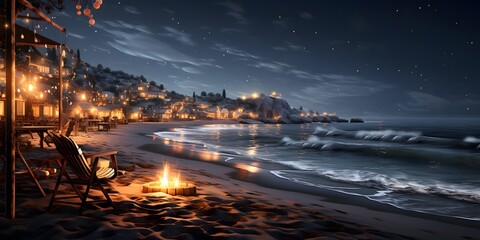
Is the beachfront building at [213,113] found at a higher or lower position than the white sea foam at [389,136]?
higher

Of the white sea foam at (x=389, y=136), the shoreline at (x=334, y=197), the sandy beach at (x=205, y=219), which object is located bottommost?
the white sea foam at (x=389, y=136)

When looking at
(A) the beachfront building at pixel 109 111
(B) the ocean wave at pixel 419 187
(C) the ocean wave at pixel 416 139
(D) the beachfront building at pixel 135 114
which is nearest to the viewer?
(B) the ocean wave at pixel 419 187

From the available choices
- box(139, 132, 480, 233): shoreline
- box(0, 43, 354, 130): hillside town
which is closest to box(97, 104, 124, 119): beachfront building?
box(0, 43, 354, 130): hillside town

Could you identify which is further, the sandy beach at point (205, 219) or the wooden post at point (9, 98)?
the sandy beach at point (205, 219)

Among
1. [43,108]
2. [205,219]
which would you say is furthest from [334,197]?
[43,108]

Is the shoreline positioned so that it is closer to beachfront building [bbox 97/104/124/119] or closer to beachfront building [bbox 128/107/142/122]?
beachfront building [bbox 97/104/124/119]

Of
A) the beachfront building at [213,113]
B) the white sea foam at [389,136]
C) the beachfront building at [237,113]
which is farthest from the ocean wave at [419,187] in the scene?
the beachfront building at [237,113]

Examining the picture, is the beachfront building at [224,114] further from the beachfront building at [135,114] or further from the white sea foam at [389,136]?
the white sea foam at [389,136]

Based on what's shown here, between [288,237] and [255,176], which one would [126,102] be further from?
[288,237]

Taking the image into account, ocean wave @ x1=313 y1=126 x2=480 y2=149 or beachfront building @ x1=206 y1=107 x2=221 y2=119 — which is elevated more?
beachfront building @ x1=206 y1=107 x2=221 y2=119

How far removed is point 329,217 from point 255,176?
582cm

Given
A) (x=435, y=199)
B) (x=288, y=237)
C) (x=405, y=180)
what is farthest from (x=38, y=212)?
(x=405, y=180)

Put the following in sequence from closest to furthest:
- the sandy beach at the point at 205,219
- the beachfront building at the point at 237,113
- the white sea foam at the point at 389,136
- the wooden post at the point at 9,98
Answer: the wooden post at the point at 9,98, the sandy beach at the point at 205,219, the white sea foam at the point at 389,136, the beachfront building at the point at 237,113

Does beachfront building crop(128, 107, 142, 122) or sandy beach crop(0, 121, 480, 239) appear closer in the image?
sandy beach crop(0, 121, 480, 239)
